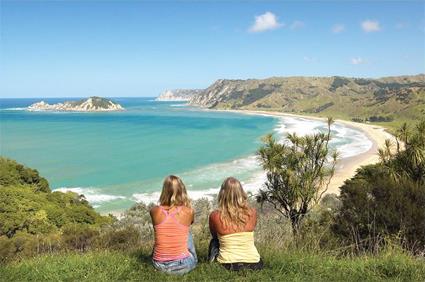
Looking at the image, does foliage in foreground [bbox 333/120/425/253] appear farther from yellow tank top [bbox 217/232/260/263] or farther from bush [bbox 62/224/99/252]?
bush [bbox 62/224/99/252]

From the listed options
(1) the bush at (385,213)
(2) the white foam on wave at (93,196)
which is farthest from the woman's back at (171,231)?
(2) the white foam on wave at (93,196)

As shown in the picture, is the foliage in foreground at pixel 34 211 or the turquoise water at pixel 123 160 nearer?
the foliage in foreground at pixel 34 211

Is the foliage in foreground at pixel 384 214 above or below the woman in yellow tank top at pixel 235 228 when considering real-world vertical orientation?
below

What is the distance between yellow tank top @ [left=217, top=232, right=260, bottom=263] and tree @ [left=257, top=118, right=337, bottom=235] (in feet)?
36.6

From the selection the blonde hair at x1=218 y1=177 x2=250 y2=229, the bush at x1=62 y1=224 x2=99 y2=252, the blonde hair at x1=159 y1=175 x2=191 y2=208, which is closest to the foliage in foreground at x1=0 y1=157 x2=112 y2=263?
the bush at x1=62 y1=224 x2=99 y2=252

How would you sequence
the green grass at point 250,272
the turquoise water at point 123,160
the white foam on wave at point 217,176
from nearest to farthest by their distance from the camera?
1. the green grass at point 250,272
2. the white foam on wave at point 217,176
3. the turquoise water at point 123,160

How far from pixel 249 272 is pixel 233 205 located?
782 mm

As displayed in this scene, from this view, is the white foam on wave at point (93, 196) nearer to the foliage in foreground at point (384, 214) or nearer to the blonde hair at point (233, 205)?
the foliage in foreground at point (384, 214)

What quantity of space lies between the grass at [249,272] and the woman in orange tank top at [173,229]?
139 mm

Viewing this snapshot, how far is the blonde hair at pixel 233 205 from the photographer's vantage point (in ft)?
15.6

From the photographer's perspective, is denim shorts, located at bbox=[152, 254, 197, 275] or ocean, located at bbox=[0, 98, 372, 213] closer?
denim shorts, located at bbox=[152, 254, 197, 275]

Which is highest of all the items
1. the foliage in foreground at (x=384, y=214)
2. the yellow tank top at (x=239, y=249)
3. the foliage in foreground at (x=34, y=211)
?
the yellow tank top at (x=239, y=249)

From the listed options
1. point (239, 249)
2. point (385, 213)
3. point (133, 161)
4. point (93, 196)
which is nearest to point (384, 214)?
point (385, 213)

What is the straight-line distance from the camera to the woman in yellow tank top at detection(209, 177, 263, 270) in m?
4.76
